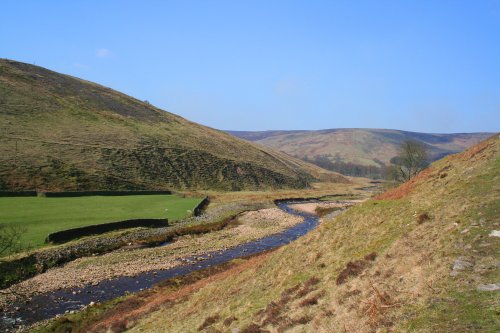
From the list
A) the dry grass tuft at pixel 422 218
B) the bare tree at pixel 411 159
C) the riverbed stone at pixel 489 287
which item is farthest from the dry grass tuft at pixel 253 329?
the bare tree at pixel 411 159

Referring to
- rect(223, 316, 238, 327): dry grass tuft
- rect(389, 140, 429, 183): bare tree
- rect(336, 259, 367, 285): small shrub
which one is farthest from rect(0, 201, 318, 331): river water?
rect(389, 140, 429, 183): bare tree

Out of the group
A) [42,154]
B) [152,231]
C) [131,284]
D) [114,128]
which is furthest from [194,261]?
[114,128]

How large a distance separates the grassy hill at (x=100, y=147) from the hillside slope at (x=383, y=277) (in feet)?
232

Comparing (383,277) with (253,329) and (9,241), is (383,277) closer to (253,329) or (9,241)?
(253,329)

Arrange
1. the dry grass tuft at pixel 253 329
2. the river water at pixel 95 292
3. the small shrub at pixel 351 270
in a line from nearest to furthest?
the dry grass tuft at pixel 253 329 → the small shrub at pixel 351 270 → the river water at pixel 95 292

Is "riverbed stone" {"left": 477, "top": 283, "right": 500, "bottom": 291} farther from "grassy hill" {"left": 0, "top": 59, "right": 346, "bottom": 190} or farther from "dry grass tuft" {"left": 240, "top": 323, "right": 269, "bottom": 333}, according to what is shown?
"grassy hill" {"left": 0, "top": 59, "right": 346, "bottom": 190}

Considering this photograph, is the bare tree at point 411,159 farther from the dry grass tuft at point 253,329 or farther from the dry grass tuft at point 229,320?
the dry grass tuft at point 253,329

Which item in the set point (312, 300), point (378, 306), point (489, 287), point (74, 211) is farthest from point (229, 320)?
point (74, 211)

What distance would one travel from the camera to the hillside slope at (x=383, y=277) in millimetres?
11102

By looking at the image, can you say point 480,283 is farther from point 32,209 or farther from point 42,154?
point 42,154

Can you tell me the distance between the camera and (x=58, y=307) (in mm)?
28859

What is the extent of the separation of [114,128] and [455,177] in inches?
4869

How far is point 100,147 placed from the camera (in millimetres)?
113125

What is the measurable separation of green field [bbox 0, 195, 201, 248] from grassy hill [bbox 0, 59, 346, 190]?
1383 cm
